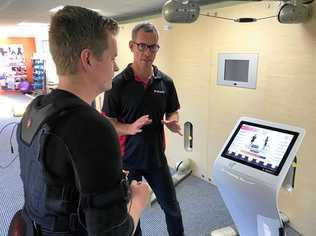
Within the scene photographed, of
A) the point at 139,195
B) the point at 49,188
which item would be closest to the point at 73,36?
the point at 49,188

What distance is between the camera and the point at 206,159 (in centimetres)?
334

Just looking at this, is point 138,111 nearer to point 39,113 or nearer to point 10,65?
point 39,113

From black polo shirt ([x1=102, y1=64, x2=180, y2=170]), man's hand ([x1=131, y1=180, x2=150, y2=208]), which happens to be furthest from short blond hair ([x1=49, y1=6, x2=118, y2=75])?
black polo shirt ([x1=102, y1=64, x2=180, y2=170])

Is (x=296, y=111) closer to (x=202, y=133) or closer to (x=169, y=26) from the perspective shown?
(x=202, y=133)

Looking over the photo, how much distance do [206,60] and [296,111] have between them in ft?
3.66

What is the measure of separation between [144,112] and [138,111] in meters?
0.04

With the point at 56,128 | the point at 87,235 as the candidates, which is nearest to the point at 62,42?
the point at 56,128

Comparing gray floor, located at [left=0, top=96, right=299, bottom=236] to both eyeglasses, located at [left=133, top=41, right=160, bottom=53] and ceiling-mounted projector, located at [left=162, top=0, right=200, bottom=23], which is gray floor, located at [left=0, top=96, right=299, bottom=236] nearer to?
eyeglasses, located at [left=133, top=41, right=160, bottom=53]

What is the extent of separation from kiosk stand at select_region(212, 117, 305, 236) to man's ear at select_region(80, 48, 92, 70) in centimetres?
106

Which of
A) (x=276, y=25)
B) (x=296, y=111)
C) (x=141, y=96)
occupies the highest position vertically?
(x=276, y=25)

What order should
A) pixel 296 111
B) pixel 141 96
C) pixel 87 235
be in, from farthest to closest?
pixel 296 111, pixel 141 96, pixel 87 235

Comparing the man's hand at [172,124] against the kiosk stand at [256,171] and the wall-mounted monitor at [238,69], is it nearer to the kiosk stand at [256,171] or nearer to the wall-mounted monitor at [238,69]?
the kiosk stand at [256,171]

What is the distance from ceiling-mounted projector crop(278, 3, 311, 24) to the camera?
76.8 inches

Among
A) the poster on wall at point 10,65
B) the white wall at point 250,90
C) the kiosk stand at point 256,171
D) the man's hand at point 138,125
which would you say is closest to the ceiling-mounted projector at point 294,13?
the white wall at point 250,90
